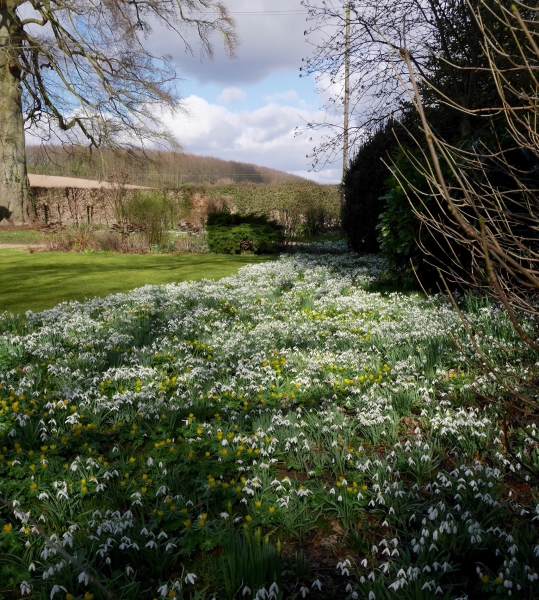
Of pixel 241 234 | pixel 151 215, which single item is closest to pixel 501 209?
pixel 241 234

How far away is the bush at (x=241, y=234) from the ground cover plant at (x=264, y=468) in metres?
11.5

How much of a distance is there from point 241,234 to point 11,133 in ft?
37.5

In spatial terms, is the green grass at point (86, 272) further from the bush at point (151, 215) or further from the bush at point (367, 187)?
the bush at point (367, 187)

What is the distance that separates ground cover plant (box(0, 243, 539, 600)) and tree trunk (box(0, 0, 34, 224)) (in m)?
18.3

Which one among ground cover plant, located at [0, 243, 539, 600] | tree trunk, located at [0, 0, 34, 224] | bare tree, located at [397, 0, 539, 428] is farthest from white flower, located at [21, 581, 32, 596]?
tree trunk, located at [0, 0, 34, 224]

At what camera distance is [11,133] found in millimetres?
21656

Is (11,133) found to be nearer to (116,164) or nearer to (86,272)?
(116,164)

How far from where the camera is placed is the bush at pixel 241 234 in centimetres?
1778

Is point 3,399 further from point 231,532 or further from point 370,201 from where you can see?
point 370,201

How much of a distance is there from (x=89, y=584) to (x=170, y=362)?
323 cm

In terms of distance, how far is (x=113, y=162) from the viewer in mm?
21875

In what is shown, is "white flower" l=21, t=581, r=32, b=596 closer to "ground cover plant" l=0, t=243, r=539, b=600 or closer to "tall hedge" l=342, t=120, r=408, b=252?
"ground cover plant" l=0, t=243, r=539, b=600

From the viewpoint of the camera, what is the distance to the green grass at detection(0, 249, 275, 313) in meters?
9.78

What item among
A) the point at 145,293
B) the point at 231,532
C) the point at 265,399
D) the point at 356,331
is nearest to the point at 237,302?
the point at 145,293
